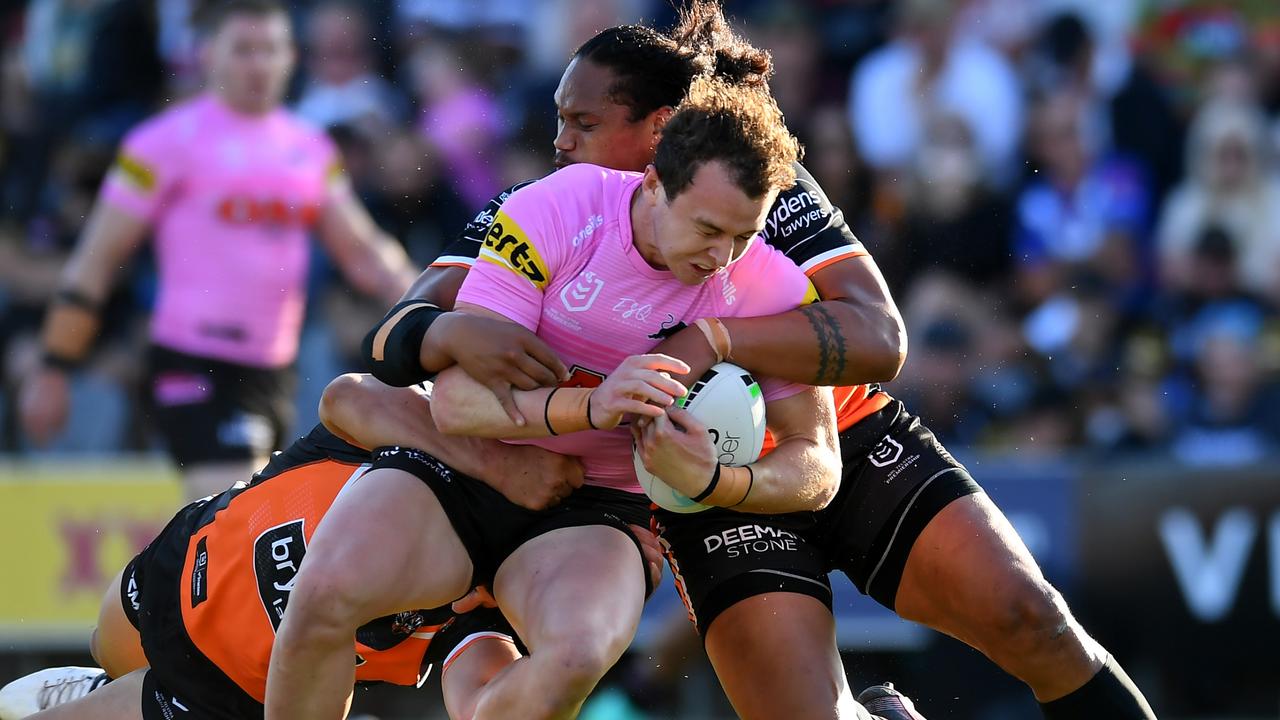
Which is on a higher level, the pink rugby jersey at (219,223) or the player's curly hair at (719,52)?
the player's curly hair at (719,52)

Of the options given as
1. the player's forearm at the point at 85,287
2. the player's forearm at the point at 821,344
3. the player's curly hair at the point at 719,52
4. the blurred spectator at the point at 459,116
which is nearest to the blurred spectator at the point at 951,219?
the blurred spectator at the point at 459,116

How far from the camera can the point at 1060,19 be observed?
1054 cm

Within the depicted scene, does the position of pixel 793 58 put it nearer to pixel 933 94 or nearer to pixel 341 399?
pixel 933 94

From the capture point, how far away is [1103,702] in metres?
4.82

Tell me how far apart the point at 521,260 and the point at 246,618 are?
1.28 metres

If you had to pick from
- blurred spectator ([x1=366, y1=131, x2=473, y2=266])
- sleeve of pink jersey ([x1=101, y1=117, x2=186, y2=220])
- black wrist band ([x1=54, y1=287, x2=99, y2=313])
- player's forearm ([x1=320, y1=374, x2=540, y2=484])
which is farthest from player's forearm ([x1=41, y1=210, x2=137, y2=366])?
player's forearm ([x1=320, y1=374, x2=540, y2=484])

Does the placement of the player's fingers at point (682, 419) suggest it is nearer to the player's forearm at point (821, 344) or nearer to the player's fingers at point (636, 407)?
the player's fingers at point (636, 407)

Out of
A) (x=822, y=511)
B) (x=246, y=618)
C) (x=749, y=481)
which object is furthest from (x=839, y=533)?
(x=246, y=618)

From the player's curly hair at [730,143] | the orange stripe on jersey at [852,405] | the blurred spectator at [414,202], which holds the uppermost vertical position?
the player's curly hair at [730,143]

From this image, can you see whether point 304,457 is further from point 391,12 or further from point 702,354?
point 391,12

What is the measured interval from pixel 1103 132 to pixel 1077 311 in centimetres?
138

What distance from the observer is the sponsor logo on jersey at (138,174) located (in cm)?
780

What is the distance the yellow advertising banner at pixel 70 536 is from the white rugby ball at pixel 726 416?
14.8ft

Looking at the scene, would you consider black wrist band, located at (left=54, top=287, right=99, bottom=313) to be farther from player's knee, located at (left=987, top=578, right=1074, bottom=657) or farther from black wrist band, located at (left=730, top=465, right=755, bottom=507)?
player's knee, located at (left=987, top=578, right=1074, bottom=657)
